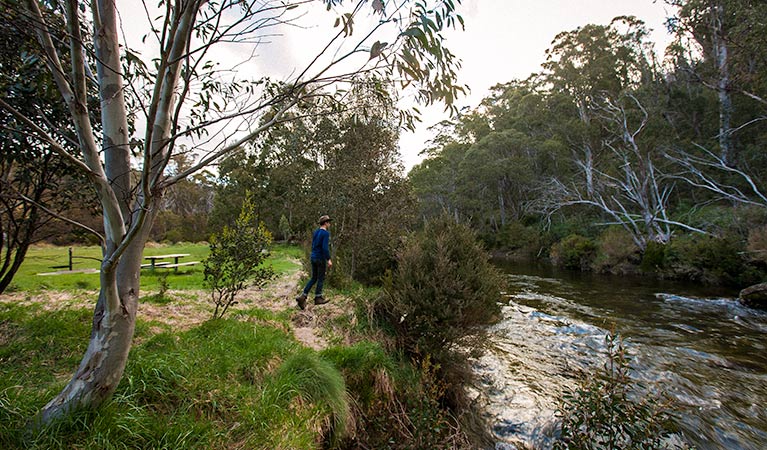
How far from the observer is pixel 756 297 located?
404 inches

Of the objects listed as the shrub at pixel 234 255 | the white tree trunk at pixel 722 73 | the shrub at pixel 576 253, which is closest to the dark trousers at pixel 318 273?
the shrub at pixel 234 255

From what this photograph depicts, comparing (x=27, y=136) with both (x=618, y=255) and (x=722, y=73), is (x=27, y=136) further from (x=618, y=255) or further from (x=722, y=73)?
(x=722, y=73)

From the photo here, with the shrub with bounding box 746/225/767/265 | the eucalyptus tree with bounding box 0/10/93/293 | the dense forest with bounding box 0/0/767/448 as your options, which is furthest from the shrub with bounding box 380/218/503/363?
the shrub with bounding box 746/225/767/265

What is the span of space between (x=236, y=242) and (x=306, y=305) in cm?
240

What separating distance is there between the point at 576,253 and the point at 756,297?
11331mm

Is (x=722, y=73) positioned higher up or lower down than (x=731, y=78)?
higher up

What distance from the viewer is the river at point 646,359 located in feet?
14.8

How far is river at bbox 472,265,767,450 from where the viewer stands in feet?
14.8

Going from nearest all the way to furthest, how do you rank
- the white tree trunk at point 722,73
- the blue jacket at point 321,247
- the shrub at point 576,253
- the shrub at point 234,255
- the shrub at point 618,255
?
1. the shrub at point 234,255
2. the blue jacket at point 321,247
3. the white tree trunk at point 722,73
4. the shrub at point 618,255
5. the shrub at point 576,253

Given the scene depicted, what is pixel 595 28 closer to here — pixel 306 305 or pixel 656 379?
pixel 656 379

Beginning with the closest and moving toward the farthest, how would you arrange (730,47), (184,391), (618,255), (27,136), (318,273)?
(27,136), (184,391), (318,273), (730,47), (618,255)

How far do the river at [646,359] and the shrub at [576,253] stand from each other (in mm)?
8728

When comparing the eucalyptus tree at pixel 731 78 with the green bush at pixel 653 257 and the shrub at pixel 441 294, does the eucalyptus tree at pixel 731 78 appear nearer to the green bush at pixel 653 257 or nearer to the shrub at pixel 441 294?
the green bush at pixel 653 257

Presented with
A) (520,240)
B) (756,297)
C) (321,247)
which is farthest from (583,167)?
(321,247)
